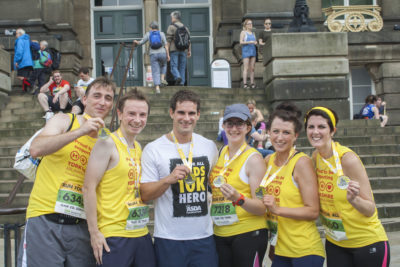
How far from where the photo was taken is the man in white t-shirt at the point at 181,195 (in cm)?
328

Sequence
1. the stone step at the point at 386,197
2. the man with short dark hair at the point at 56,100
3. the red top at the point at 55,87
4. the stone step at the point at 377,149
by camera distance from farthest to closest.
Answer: the red top at the point at 55,87, the man with short dark hair at the point at 56,100, the stone step at the point at 377,149, the stone step at the point at 386,197

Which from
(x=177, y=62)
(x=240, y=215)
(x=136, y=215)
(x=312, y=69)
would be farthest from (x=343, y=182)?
(x=177, y=62)

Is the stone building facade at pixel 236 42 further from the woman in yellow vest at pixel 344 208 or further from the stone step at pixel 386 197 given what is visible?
the woman in yellow vest at pixel 344 208

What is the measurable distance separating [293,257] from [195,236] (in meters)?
0.75

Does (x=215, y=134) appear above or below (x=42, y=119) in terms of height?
below

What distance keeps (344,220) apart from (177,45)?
391 inches

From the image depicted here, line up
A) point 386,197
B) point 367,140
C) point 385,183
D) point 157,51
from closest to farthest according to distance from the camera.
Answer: point 386,197
point 385,183
point 367,140
point 157,51

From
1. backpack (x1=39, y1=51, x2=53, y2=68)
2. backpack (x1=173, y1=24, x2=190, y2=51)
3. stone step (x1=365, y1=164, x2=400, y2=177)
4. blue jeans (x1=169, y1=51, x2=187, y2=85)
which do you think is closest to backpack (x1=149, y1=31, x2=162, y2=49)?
backpack (x1=173, y1=24, x2=190, y2=51)

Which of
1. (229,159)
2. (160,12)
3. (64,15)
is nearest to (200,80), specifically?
(160,12)

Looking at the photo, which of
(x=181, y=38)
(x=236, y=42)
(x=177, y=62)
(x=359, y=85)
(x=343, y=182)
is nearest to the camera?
(x=343, y=182)

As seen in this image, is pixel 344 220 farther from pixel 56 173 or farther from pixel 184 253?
pixel 56 173

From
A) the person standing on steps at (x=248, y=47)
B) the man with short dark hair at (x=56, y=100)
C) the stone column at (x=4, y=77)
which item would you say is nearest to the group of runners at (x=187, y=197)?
the man with short dark hair at (x=56, y=100)

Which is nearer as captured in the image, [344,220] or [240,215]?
[344,220]

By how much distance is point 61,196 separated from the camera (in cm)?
321
